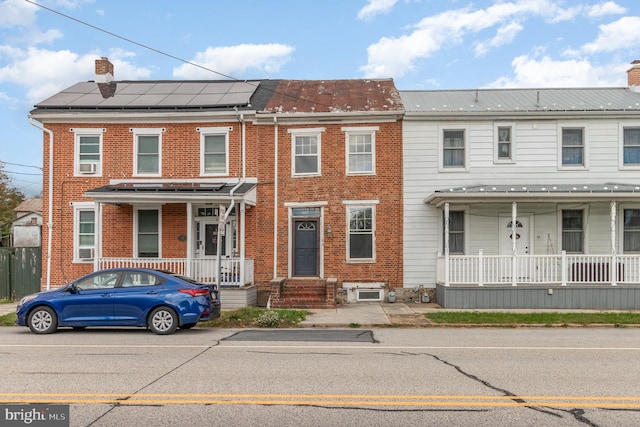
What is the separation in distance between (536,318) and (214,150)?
37.4ft

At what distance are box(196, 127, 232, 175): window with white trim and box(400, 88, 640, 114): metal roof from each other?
20.9 feet

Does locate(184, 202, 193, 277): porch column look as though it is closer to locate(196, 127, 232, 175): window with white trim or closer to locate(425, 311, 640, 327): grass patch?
locate(196, 127, 232, 175): window with white trim

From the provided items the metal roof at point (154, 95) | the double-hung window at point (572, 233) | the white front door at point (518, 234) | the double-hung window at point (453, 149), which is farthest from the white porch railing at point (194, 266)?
the double-hung window at point (572, 233)

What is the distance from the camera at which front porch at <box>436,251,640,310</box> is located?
16.9 meters

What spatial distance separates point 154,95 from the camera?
20344 millimetres

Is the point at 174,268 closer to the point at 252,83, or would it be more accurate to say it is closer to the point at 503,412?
the point at 252,83

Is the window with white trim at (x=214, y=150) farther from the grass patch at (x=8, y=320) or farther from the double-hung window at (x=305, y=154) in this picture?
the grass patch at (x=8, y=320)

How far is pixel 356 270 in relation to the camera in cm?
1866

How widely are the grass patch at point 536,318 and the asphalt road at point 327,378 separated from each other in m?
1.72

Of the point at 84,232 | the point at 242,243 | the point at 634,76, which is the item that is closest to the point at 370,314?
the point at 242,243

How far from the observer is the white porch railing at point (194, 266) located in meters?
17.6

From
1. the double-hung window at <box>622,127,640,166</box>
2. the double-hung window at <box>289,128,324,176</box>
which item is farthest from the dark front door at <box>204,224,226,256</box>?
the double-hung window at <box>622,127,640,166</box>

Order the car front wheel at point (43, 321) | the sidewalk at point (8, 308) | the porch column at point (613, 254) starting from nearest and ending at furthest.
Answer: the car front wheel at point (43, 321), the sidewalk at point (8, 308), the porch column at point (613, 254)

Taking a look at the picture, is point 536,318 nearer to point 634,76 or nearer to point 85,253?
point 634,76
